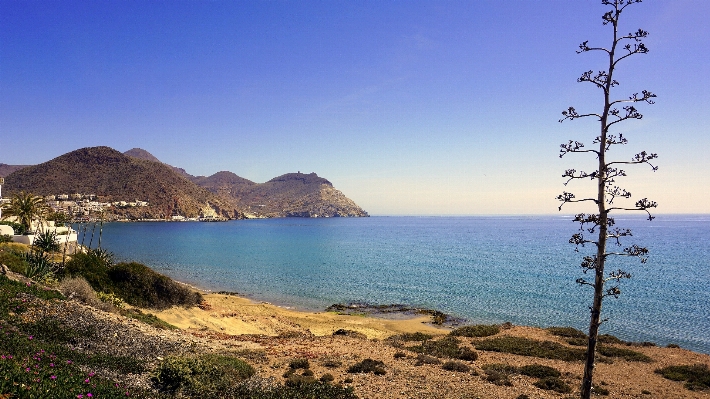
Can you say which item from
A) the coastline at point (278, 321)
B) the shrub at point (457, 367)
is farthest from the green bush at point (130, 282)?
the shrub at point (457, 367)

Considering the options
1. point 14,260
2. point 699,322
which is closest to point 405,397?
point 14,260

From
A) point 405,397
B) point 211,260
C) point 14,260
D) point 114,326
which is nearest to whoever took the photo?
point 405,397

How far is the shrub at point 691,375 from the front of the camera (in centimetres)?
1694

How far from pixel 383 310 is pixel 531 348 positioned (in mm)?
18040

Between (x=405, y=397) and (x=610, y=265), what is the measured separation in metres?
67.3

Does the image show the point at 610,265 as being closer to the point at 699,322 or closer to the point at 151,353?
the point at 699,322

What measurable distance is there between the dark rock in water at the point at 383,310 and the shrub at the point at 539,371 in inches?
655

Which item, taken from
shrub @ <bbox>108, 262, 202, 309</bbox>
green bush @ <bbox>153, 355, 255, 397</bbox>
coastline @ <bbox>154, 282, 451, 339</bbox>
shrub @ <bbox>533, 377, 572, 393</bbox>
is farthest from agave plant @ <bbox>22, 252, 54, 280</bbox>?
shrub @ <bbox>533, 377, 572, 393</bbox>

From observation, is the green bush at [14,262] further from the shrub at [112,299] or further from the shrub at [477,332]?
the shrub at [477,332]

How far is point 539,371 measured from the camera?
17.5 meters

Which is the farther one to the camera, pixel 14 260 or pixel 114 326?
pixel 14 260

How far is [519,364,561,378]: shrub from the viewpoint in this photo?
17094mm

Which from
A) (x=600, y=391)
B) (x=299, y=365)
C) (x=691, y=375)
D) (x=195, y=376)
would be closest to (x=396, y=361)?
(x=299, y=365)

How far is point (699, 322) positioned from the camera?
32312 millimetres
